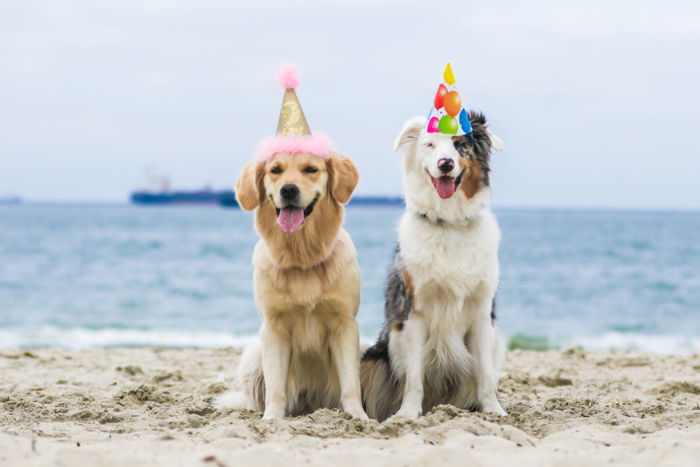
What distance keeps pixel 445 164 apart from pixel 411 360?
3.74ft

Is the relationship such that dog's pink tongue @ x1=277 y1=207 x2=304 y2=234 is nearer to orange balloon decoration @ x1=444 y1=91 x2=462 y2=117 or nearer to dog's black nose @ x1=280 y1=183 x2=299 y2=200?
dog's black nose @ x1=280 y1=183 x2=299 y2=200

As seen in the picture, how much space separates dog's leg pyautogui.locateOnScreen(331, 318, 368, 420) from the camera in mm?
4082

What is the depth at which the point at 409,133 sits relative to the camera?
4.17 meters

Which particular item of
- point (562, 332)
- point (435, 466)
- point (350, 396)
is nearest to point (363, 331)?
point (562, 332)

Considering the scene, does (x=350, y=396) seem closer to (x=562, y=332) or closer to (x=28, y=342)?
(x=28, y=342)

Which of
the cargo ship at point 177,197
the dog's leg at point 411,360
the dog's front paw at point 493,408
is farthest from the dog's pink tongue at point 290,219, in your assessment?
the cargo ship at point 177,197

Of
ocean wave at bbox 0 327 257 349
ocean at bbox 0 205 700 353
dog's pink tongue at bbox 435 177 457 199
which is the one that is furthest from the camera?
ocean at bbox 0 205 700 353

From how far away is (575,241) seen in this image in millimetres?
33156

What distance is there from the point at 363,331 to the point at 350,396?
832 centimetres

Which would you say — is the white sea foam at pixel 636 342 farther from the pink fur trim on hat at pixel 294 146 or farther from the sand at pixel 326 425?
the pink fur trim on hat at pixel 294 146

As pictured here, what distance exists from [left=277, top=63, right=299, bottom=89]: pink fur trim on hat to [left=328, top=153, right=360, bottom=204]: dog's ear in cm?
48

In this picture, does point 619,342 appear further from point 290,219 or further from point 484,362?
point 290,219

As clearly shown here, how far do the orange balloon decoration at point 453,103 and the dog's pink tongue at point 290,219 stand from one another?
3.21 ft

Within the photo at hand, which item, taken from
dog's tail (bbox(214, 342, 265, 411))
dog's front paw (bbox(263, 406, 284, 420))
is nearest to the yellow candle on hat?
dog's tail (bbox(214, 342, 265, 411))
